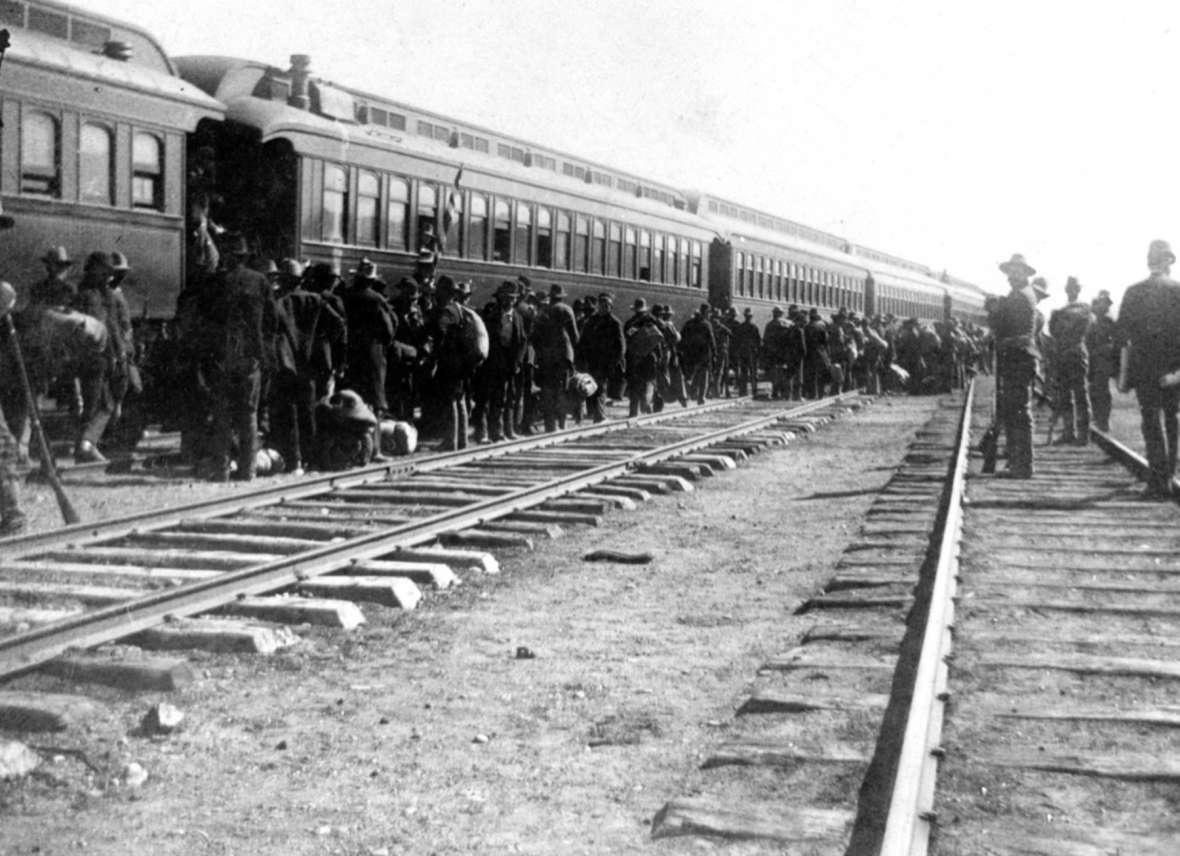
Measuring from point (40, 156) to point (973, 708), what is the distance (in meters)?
10.2

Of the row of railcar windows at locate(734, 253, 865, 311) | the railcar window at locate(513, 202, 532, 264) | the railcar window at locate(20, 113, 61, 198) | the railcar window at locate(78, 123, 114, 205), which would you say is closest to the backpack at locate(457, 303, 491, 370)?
the railcar window at locate(78, 123, 114, 205)

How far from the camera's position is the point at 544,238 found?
70.2 ft

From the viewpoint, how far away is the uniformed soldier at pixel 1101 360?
749 inches

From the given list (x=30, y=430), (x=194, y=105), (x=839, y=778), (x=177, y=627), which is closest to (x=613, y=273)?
(x=194, y=105)

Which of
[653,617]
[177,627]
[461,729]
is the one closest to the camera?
[461,729]

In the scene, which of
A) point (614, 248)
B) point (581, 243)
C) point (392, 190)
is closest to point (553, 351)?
point (392, 190)

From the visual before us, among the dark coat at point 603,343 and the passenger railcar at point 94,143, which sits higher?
the passenger railcar at point 94,143

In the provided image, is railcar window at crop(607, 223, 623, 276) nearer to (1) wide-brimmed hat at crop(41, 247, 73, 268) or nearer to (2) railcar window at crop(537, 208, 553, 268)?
(2) railcar window at crop(537, 208, 553, 268)

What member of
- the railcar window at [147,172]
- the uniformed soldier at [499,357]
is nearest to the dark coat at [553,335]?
the uniformed soldier at [499,357]

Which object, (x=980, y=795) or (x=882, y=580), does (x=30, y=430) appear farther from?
(x=980, y=795)

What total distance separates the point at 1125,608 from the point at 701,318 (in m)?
17.5

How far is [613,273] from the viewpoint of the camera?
24.3 meters

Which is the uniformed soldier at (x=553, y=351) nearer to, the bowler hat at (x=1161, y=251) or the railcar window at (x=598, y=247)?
the railcar window at (x=598, y=247)

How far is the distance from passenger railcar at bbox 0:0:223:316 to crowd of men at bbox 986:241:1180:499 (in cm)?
766
